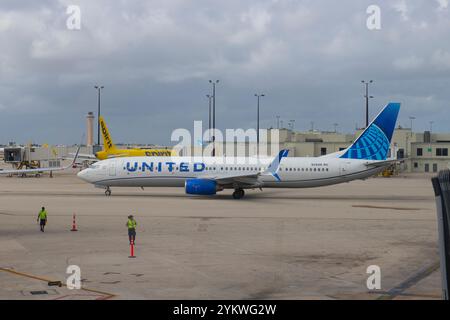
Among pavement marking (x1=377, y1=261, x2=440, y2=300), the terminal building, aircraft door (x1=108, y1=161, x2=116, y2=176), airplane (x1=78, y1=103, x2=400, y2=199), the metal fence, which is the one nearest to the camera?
the metal fence

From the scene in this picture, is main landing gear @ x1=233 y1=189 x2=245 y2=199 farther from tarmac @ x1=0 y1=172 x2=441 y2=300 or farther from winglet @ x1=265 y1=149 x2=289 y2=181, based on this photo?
tarmac @ x1=0 y1=172 x2=441 y2=300

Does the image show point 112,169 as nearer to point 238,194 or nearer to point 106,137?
point 238,194

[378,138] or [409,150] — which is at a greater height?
[409,150]

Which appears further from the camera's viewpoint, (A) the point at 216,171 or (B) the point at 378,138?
(B) the point at 378,138

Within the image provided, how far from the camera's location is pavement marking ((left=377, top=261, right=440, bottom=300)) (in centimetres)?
1583

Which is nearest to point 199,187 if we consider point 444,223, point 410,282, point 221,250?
point 221,250

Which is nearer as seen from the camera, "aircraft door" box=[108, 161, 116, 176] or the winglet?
the winglet

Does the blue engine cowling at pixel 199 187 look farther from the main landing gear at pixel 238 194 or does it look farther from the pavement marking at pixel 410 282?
the pavement marking at pixel 410 282

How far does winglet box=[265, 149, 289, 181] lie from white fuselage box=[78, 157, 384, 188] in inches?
25.9

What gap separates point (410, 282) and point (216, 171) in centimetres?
2995

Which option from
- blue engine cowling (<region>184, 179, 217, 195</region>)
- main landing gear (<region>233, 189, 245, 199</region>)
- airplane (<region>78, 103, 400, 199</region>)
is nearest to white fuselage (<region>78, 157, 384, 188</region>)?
airplane (<region>78, 103, 400, 199</region>)

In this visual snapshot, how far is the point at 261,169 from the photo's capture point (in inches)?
1845

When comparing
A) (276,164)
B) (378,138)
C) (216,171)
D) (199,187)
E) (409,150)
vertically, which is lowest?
(199,187)
